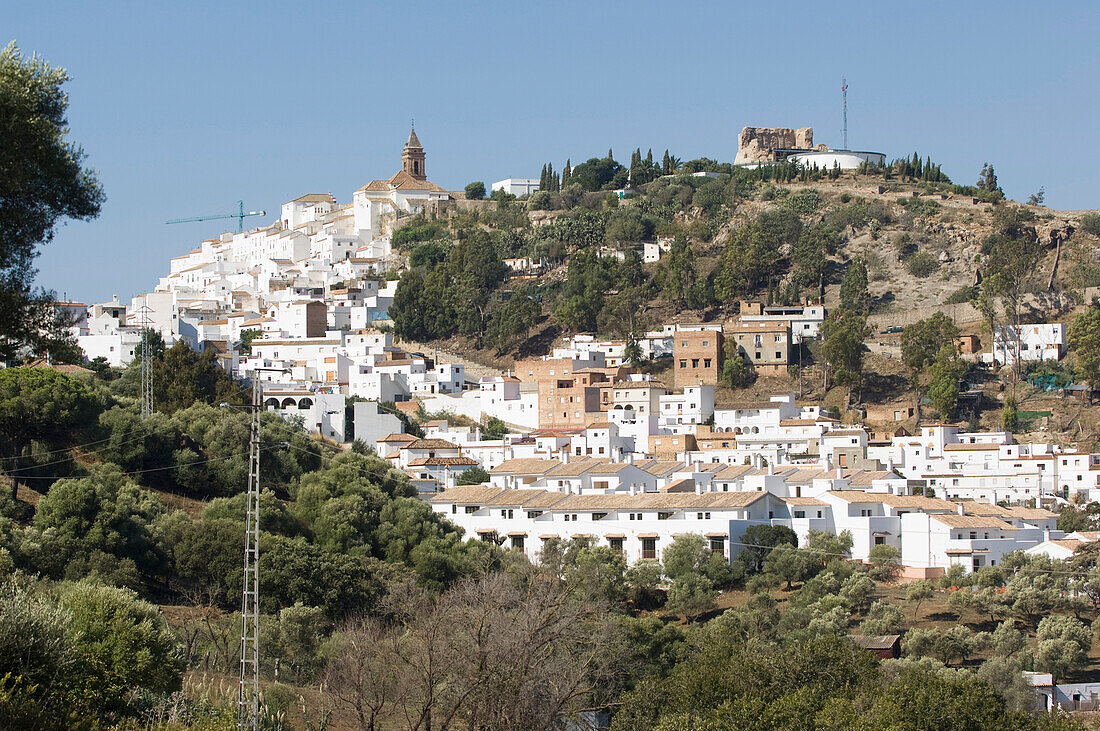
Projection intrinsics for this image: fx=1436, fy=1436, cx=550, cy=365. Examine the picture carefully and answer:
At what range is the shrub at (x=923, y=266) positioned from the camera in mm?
72500

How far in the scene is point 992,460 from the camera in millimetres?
51969

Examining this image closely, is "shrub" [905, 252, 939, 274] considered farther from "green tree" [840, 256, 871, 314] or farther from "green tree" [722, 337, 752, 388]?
"green tree" [722, 337, 752, 388]

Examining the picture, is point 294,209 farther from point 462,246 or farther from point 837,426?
point 837,426

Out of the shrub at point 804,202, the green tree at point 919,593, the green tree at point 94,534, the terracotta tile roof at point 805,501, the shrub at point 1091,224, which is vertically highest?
the shrub at point 804,202

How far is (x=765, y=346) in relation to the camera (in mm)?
63531

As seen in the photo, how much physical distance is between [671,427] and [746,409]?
3.04 metres

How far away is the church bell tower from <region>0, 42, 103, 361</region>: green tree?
8655 cm

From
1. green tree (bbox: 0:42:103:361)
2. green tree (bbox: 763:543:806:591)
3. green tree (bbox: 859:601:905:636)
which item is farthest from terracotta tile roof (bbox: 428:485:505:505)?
green tree (bbox: 0:42:103:361)

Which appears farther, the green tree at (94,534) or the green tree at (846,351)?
the green tree at (846,351)

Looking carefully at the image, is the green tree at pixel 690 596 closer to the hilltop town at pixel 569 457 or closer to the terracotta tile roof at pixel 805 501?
the hilltop town at pixel 569 457

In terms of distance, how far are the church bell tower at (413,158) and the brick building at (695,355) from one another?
1557 inches

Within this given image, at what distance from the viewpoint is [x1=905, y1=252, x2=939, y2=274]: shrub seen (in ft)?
238

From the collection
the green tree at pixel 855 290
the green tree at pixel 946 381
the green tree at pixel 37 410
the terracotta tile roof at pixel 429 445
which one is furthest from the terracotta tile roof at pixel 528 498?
the green tree at pixel 855 290

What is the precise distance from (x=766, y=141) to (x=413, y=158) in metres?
23.7
